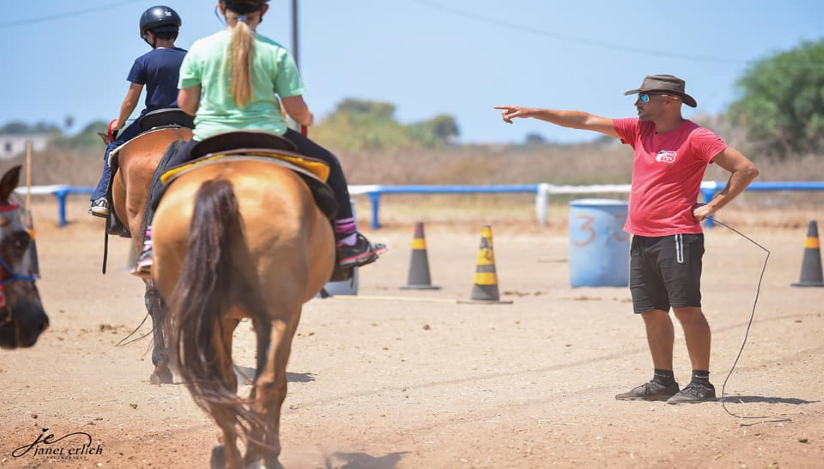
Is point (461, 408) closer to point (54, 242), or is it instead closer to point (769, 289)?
point (769, 289)

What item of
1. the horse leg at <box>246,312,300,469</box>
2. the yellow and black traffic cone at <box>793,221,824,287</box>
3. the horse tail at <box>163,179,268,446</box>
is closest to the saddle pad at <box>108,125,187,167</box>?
the horse tail at <box>163,179,268,446</box>

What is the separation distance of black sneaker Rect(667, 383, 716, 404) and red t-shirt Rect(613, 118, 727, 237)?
110cm

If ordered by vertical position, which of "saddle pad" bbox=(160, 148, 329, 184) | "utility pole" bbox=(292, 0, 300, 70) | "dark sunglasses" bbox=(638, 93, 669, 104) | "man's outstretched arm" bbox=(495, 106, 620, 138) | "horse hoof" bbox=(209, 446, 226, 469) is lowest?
"horse hoof" bbox=(209, 446, 226, 469)

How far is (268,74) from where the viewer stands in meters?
5.05

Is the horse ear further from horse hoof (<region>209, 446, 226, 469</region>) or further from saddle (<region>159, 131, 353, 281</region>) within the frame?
horse hoof (<region>209, 446, 226, 469</region>)

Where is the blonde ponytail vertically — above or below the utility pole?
below

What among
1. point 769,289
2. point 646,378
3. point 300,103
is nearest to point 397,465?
point 300,103

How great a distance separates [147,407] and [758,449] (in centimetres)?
402

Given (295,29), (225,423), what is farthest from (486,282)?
(295,29)

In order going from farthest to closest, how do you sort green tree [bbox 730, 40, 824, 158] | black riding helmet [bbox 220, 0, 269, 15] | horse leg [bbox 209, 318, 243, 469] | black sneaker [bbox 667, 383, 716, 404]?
green tree [bbox 730, 40, 824, 158], black sneaker [bbox 667, 383, 716, 404], black riding helmet [bbox 220, 0, 269, 15], horse leg [bbox 209, 318, 243, 469]

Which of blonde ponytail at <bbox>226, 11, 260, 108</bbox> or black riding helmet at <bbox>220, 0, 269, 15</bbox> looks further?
black riding helmet at <bbox>220, 0, 269, 15</bbox>

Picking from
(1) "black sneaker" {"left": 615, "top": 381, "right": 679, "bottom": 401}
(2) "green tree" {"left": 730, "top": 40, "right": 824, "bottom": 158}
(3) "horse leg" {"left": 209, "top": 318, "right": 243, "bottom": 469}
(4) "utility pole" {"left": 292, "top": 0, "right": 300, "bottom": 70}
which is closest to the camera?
(3) "horse leg" {"left": 209, "top": 318, "right": 243, "bottom": 469}

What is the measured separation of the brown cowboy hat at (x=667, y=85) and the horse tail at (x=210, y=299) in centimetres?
348

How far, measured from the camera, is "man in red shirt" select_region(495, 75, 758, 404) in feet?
22.1
